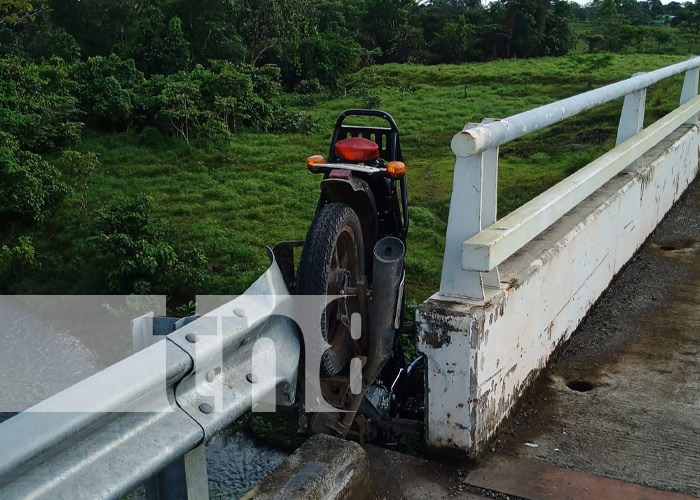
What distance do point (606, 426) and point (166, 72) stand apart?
61.6 feet

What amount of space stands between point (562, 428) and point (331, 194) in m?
1.35

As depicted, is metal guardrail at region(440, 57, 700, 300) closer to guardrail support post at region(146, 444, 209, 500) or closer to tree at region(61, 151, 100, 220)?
guardrail support post at region(146, 444, 209, 500)

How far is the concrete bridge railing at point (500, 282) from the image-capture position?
275 centimetres

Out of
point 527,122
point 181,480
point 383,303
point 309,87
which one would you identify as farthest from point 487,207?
point 309,87

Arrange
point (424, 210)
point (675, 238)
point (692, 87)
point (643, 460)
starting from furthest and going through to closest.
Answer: point (424, 210), point (692, 87), point (675, 238), point (643, 460)

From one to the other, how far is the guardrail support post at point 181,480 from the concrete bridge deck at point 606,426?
2.80 ft

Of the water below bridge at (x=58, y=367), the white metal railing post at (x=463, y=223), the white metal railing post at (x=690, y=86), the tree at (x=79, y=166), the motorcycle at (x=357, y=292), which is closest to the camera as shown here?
the white metal railing post at (x=463, y=223)

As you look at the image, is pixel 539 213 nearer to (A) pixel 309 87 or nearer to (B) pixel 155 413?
(B) pixel 155 413

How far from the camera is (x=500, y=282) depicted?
3.00 m

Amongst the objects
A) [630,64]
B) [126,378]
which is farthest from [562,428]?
[630,64]

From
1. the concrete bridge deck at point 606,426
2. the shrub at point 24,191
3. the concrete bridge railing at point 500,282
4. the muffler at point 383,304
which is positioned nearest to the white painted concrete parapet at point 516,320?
the concrete bridge railing at point 500,282

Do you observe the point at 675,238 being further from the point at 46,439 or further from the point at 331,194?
the point at 46,439

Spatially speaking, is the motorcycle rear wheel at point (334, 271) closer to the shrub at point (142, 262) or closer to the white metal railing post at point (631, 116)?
the white metal railing post at point (631, 116)

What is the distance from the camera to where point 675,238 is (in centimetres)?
566
